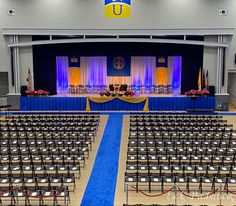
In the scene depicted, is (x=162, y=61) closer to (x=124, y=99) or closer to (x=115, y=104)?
(x=124, y=99)

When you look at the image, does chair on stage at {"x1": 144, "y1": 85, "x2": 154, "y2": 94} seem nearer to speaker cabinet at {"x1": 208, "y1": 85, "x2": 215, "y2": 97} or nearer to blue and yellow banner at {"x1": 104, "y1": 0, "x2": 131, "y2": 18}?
speaker cabinet at {"x1": 208, "y1": 85, "x2": 215, "y2": 97}

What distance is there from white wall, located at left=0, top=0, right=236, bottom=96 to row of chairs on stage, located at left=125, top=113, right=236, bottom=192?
11.8 metres

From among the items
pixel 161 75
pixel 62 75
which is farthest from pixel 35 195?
pixel 161 75

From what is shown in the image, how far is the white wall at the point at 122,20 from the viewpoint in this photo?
29625mm

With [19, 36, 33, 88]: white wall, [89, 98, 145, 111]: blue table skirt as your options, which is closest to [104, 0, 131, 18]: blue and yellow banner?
[89, 98, 145, 111]: blue table skirt

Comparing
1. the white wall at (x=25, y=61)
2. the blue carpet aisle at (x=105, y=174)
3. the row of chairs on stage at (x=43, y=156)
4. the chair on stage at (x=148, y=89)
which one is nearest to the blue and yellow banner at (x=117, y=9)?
the white wall at (x=25, y=61)

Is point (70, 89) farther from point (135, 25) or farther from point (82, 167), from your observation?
point (82, 167)

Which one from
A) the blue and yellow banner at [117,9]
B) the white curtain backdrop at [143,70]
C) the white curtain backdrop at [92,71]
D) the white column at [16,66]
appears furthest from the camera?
the white curtain backdrop at [92,71]

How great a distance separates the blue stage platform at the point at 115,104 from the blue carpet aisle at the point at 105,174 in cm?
705

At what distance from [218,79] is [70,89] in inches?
564

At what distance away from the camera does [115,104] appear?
27562 mm

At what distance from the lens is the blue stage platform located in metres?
27.5

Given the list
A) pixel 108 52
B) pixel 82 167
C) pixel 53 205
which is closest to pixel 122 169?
pixel 82 167

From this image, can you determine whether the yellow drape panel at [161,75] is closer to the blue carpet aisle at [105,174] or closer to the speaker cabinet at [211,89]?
the speaker cabinet at [211,89]
